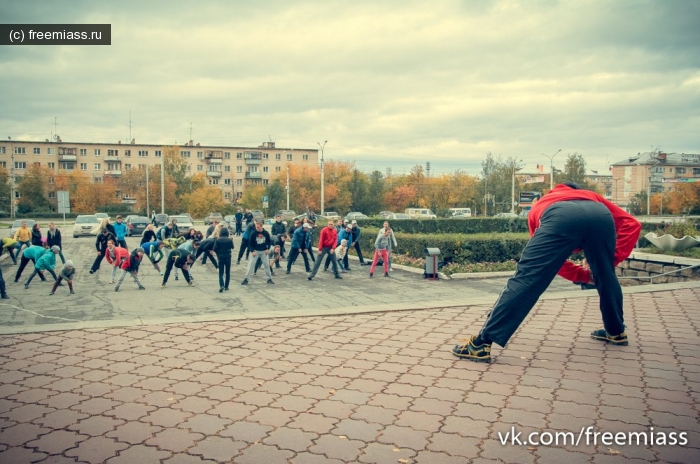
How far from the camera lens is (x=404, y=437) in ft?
13.3

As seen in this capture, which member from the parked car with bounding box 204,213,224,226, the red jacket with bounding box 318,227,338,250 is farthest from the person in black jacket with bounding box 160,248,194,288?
the parked car with bounding box 204,213,224,226

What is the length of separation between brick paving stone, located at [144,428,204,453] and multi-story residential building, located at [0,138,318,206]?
278 ft

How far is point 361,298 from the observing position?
12.1 metres

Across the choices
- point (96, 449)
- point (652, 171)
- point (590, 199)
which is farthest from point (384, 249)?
point (652, 171)

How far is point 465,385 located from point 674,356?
248 centimetres

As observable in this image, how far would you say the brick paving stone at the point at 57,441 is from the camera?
12.9 ft

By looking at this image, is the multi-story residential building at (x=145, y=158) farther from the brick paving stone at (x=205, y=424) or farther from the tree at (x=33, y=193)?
the brick paving stone at (x=205, y=424)

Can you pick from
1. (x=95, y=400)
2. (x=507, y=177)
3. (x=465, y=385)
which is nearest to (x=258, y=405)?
(x=95, y=400)

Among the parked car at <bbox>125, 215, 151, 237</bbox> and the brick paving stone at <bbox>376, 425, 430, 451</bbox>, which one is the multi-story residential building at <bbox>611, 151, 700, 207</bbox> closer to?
the parked car at <bbox>125, 215, 151, 237</bbox>

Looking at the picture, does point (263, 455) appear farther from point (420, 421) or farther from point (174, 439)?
point (420, 421)

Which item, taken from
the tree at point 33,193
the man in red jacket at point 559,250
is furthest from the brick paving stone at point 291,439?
the tree at point 33,193

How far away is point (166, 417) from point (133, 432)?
0.33m

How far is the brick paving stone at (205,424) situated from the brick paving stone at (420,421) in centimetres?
133

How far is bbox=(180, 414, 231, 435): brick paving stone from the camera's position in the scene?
13.9 feet
